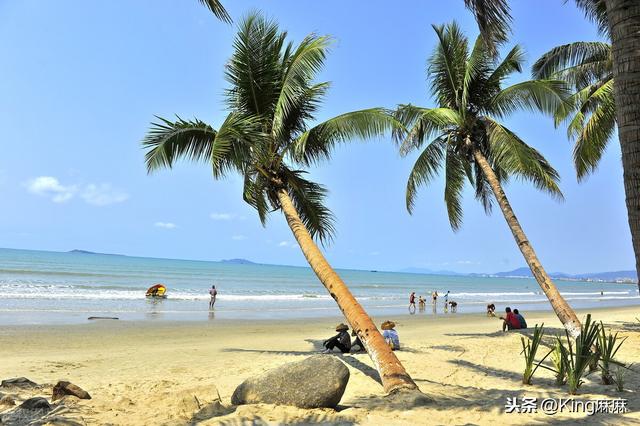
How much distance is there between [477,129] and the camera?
42.3 ft

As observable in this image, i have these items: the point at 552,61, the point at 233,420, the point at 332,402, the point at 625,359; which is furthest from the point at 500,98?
the point at 233,420

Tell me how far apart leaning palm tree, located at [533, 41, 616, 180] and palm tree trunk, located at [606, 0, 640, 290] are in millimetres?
8700

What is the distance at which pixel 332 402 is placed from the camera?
5.90 m

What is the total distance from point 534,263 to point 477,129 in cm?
391

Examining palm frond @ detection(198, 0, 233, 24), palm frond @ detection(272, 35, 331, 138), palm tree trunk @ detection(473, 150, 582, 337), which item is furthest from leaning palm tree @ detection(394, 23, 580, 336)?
palm frond @ detection(198, 0, 233, 24)

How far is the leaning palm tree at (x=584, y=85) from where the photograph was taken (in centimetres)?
1262

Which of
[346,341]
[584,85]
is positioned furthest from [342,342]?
[584,85]

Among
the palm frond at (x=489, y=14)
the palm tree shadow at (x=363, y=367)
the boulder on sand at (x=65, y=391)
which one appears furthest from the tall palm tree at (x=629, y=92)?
the boulder on sand at (x=65, y=391)

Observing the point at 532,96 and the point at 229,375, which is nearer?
the point at 229,375

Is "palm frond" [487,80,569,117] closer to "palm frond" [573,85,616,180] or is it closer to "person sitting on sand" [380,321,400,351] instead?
"palm frond" [573,85,616,180]

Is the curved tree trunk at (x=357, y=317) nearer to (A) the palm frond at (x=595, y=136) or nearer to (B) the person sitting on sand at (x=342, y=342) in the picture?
(B) the person sitting on sand at (x=342, y=342)

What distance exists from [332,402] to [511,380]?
3.47m

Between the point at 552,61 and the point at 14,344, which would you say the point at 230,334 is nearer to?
the point at 14,344

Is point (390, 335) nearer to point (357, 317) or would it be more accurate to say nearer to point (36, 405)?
point (357, 317)
